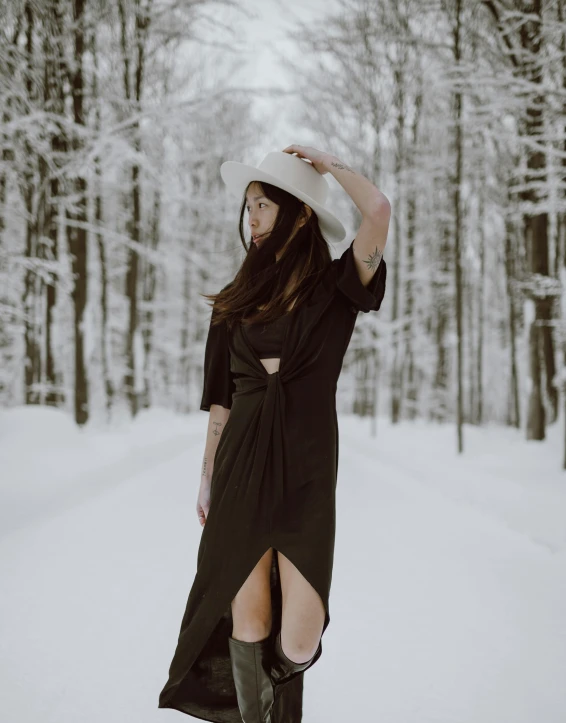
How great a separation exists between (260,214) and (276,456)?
0.85 metres

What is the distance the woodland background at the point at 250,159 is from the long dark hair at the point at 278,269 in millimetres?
418

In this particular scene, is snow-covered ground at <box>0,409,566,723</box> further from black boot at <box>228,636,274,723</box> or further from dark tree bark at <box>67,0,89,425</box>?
dark tree bark at <box>67,0,89,425</box>

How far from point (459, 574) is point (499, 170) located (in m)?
14.1

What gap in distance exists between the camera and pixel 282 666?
199cm

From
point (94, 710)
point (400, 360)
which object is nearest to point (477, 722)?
point (94, 710)

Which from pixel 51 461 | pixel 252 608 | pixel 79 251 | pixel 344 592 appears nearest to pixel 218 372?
pixel 252 608

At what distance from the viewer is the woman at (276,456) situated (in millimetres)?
1957

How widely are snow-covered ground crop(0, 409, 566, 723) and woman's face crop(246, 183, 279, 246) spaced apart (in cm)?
186

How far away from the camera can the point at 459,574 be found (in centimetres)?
431

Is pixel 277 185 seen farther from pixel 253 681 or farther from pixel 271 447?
pixel 253 681

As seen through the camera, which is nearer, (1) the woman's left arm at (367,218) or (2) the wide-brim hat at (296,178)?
(1) the woman's left arm at (367,218)

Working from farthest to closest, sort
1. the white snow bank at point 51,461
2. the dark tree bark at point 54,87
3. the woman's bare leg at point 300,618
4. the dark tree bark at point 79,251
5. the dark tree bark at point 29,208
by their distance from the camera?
the dark tree bark at point 79,251
the dark tree bark at point 54,87
the dark tree bark at point 29,208
the white snow bank at point 51,461
the woman's bare leg at point 300,618

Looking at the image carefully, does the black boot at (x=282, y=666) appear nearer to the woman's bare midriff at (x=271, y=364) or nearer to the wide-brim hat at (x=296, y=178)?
the woman's bare midriff at (x=271, y=364)

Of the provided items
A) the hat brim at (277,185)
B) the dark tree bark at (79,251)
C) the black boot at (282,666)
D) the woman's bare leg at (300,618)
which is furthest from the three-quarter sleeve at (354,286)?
the dark tree bark at (79,251)
